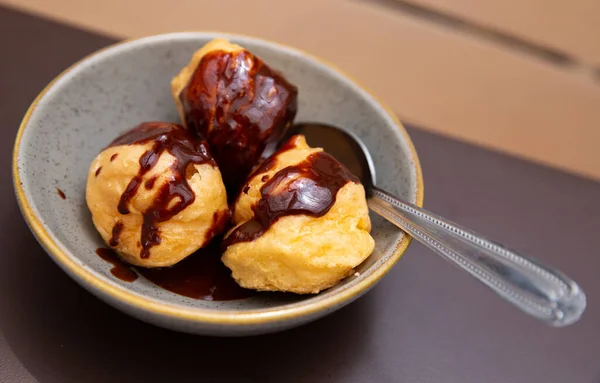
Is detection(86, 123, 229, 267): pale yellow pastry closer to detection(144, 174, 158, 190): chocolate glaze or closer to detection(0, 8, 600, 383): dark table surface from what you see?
detection(144, 174, 158, 190): chocolate glaze

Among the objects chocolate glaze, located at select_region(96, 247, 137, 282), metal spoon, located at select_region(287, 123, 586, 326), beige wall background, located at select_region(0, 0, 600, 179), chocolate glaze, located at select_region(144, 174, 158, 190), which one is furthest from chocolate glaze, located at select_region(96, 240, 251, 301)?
beige wall background, located at select_region(0, 0, 600, 179)

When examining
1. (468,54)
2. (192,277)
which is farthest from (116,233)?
(468,54)

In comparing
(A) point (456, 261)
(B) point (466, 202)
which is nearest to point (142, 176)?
(A) point (456, 261)

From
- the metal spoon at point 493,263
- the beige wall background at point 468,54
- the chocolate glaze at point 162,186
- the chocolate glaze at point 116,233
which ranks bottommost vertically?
the beige wall background at point 468,54

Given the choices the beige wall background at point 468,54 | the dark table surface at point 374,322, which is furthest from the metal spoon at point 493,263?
the beige wall background at point 468,54

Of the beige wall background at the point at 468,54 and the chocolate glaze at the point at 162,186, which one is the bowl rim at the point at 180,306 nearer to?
the chocolate glaze at the point at 162,186

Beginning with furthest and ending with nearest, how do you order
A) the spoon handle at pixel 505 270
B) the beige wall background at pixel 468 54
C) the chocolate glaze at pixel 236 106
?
1. the beige wall background at pixel 468 54
2. the chocolate glaze at pixel 236 106
3. the spoon handle at pixel 505 270

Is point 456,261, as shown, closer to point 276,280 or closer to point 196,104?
point 276,280

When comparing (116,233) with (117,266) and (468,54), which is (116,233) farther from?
(468,54)
